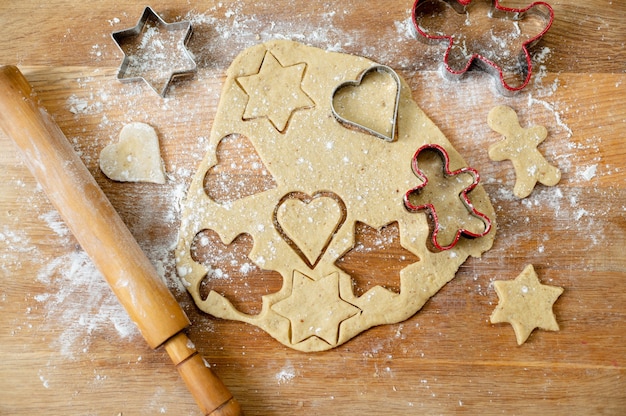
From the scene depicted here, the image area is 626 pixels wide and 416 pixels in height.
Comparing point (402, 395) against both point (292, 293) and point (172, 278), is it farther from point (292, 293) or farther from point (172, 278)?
point (172, 278)

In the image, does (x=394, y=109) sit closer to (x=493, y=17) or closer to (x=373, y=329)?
(x=493, y=17)

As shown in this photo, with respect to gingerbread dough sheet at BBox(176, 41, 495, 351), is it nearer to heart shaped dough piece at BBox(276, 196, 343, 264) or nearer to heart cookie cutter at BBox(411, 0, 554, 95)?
heart shaped dough piece at BBox(276, 196, 343, 264)

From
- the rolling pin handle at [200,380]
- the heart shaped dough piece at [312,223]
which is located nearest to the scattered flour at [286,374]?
the rolling pin handle at [200,380]

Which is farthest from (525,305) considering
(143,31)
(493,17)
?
(143,31)

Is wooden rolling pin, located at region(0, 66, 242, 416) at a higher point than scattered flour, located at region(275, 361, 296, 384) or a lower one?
higher

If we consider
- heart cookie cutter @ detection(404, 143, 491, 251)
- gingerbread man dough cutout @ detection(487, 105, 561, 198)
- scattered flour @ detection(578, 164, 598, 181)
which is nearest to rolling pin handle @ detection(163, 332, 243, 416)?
heart cookie cutter @ detection(404, 143, 491, 251)

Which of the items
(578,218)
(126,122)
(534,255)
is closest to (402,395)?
(534,255)

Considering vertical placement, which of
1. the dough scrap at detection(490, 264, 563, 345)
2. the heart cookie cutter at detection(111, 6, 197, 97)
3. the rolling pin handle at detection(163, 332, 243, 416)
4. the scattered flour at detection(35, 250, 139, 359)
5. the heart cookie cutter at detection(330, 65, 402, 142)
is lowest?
the dough scrap at detection(490, 264, 563, 345)
